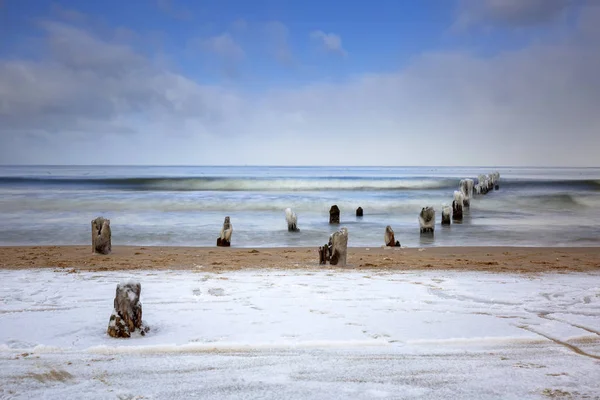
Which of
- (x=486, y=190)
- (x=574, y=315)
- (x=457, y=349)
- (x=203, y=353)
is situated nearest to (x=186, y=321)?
(x=203, y=353)

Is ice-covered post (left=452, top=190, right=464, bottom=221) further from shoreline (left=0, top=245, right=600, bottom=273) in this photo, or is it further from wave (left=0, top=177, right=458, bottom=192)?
wave (left=0, top=177, right=458, bottom=192)

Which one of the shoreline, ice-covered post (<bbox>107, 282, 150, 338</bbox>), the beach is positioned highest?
ice-covered post (<bbox>107, 282, 150, 338</bbox>)

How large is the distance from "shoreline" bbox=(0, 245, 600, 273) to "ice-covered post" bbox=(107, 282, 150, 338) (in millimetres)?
4260

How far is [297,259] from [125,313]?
6636 mm

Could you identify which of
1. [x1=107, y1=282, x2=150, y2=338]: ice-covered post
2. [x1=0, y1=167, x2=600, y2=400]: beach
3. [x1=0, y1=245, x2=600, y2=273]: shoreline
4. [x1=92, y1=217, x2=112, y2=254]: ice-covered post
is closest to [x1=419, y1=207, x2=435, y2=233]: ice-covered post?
[x1=0, y1=245, x2=600, y2=273]: shoreline

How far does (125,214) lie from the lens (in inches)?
1074

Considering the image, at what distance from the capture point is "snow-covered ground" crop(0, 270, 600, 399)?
3979mm

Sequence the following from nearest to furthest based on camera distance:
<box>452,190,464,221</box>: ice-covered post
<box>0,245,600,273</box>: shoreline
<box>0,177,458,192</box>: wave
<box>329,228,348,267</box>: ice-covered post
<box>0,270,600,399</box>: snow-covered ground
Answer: <box>0,270,600,399</box>: snow-covered ground → <box>0,245,600,273</box>: shoreline → <box>329,228,348,267</box>: ice-covered post → <box>452,190,464,221</box>: ice-covered post → <box>0,177,458,192</box>: wave

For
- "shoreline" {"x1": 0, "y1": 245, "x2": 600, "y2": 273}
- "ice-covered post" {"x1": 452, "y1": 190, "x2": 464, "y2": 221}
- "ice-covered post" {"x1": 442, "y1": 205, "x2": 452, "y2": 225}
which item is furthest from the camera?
"ice-covered post" {"x1": 452, "y1": 190, "x2": 464, "y2": 221}

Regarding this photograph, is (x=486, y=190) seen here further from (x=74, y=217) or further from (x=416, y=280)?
(x=416, y=280)

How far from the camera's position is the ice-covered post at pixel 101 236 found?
1234 cm

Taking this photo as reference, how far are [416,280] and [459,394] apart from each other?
434 centimetres

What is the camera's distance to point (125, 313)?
5.09m

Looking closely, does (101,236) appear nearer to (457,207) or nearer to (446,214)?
(446,214)
